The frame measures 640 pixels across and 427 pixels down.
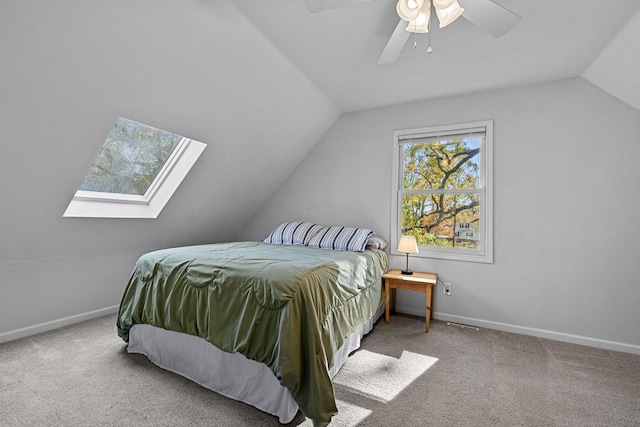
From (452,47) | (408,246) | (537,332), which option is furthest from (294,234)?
(537,332)

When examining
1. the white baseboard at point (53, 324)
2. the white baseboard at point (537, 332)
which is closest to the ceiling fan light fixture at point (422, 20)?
the white baseboard at point (537, 332)

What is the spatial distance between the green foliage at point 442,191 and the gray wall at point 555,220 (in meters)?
0.23

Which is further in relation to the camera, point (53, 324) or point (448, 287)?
point (448, 287)

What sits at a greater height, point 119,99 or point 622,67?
point 622,67

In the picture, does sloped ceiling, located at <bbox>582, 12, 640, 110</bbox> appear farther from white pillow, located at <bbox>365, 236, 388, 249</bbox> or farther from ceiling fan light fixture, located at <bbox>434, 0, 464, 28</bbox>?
white pillow, located at <bbox>365, 236, 388, 249</bbox>

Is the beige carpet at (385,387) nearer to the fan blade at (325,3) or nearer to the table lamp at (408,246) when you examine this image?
the table lamp at (408,246)

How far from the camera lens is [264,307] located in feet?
5.44

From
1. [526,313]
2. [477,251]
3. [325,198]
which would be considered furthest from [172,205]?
[526,313]

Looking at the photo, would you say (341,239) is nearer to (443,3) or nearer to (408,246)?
(408,246)

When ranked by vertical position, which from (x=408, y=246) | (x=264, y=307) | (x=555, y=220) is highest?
(x=555, y=220)

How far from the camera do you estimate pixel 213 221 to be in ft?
12.7

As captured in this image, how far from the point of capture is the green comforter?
59.9 inches

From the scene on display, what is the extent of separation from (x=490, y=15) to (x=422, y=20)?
0.33 m

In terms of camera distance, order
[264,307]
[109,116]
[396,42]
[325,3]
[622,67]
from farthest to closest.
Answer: [622,67] → [109,116] → [396,42] → [264,307] → [325,3]
